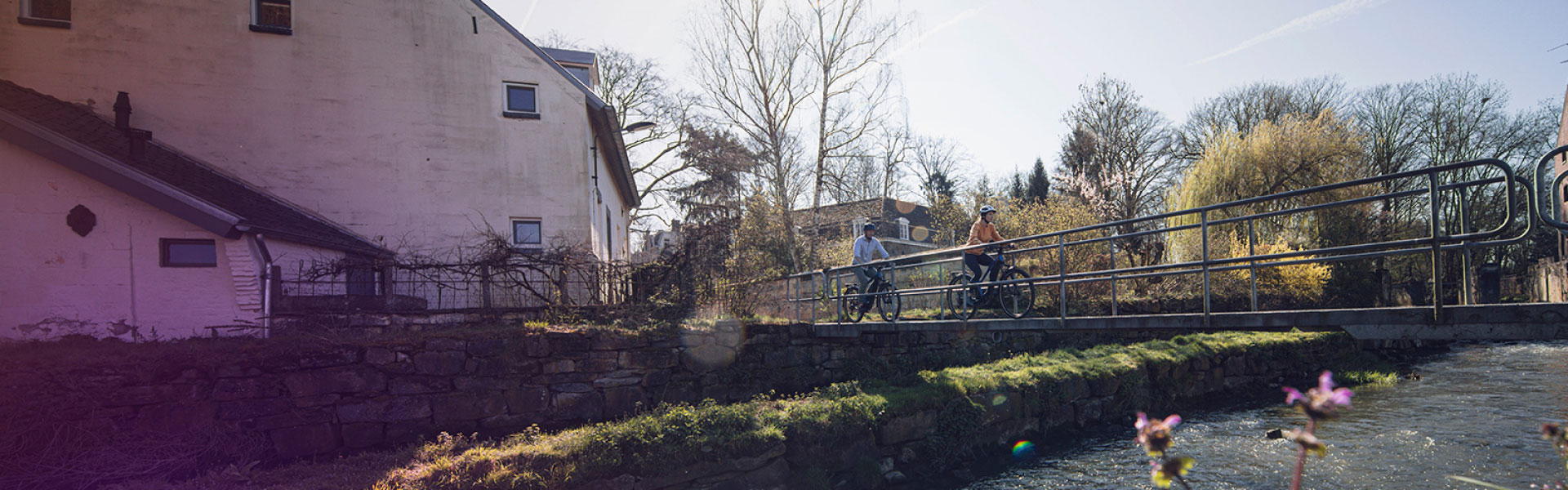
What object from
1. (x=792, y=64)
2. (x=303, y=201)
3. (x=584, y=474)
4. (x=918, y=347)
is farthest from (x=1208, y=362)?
(x=303, y=201)

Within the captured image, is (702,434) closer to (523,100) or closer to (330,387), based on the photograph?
(330,387)

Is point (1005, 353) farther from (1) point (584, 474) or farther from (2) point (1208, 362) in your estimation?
(1) point (584, 474)

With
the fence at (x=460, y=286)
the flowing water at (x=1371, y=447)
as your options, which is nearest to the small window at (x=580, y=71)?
the fence at (x=460, y=286)

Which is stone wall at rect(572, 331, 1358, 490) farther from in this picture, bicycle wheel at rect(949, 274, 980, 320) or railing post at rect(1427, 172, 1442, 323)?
railing post at rect(1427, 172, 1442, 323)

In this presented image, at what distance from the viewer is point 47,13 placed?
12.2 meters

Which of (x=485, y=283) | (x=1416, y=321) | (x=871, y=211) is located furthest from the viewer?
(x=871, y=211)

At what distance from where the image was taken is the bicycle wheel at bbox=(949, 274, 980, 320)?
8992 millimetres

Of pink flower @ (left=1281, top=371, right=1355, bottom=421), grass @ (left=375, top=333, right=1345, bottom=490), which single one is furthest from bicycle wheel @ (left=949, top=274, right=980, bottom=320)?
pink flower @ (left=1281, top=371, right=1355, bottom=421)

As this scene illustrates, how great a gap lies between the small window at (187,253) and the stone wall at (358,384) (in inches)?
46.6

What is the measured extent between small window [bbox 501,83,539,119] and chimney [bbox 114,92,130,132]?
5524 mm

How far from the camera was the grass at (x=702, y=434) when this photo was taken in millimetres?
7250

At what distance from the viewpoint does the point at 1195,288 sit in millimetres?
17938

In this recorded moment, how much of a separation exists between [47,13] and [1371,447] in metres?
20.2

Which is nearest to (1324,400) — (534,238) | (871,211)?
(534,238)
